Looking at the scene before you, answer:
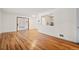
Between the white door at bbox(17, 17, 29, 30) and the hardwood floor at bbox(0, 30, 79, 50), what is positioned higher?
the white door at bbox(17, 17, 29, 30)

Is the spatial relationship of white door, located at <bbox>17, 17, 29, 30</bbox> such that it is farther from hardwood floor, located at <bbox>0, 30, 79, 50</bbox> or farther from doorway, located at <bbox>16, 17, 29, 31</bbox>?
hardwood floor, located at <bbox>0, 30, 79, 50</bbox>

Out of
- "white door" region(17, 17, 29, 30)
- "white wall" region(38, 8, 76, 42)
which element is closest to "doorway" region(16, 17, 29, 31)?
"white door" region(17, 17, 29, 30)

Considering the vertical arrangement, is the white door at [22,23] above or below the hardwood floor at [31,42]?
above

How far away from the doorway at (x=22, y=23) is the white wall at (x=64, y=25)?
0.89 ft

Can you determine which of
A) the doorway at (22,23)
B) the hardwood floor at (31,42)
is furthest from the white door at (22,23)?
the hardwood floor at (31,42)

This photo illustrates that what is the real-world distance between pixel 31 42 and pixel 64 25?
29.1 inches

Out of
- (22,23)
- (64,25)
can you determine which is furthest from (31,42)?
(64,25)

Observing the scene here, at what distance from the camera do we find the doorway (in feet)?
8.15

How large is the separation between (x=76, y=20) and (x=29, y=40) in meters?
1.01

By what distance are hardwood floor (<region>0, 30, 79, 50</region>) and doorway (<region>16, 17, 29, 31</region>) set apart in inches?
3.3

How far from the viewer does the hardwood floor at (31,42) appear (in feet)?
8.00

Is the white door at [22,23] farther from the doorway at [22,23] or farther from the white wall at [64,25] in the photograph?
the white wall at [64,25]
